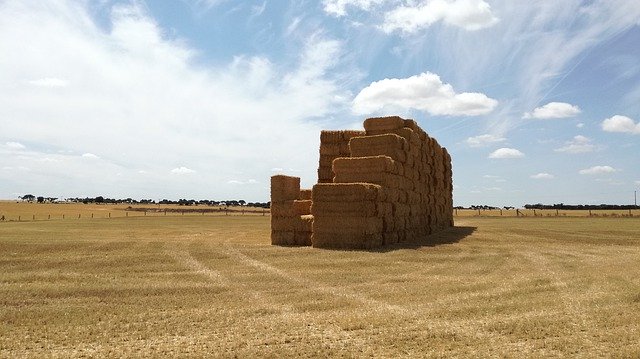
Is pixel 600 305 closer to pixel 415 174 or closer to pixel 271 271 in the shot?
pixel 271 271

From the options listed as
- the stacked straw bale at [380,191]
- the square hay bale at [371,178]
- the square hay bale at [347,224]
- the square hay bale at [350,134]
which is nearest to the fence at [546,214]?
the stacked straw bale at [380,191]

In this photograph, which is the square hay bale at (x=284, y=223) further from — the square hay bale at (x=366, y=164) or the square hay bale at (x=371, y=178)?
the square hay bale at (x=366, y=164)

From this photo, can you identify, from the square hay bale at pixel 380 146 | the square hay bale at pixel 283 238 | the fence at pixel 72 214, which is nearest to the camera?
the square hay bale at pixel 283 238

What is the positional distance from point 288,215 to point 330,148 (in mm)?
4912

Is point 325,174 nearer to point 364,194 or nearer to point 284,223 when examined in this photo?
point 284,223

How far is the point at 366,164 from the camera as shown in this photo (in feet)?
60.2

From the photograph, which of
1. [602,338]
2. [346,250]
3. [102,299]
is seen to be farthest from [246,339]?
[346,250]

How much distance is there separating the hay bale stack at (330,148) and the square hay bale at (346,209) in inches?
220

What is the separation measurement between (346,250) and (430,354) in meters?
10.8

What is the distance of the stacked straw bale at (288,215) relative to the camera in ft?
62.5

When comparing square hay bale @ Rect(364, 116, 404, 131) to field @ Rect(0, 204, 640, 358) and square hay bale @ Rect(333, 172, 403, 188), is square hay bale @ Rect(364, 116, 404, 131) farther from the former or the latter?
field @ Rect(0, 204, 640, 358)

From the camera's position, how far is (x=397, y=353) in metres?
5.55

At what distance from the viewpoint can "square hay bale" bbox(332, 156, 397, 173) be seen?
59.7ft

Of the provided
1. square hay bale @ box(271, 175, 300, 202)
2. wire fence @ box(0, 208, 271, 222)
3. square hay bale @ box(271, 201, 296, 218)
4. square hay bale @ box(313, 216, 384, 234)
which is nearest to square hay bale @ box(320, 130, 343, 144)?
square hay bale @ box(271, 175, 300, 202)
